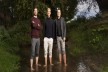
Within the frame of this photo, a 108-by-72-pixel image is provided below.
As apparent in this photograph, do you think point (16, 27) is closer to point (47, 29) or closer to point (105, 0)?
point (105, 0)

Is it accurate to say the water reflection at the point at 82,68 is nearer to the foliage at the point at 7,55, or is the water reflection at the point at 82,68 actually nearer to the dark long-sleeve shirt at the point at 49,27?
the dark long-sleeve shirt at the point at 49,27

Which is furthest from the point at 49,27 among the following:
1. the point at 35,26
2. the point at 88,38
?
the point at 88,38

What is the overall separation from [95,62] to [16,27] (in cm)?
861

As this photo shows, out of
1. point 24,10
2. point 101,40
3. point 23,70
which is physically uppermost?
point 24,10

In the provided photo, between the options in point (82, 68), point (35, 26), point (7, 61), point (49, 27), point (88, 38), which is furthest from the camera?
point (88, 38)


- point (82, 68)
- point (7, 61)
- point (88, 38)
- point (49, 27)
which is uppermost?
point (49, 27)

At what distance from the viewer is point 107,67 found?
13391 millimetres

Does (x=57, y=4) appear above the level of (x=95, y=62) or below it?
above

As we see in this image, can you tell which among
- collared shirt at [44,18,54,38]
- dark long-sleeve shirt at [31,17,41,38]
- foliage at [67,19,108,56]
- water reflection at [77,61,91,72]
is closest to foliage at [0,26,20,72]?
dark long-sleeve shirt at [31,17,41,38]

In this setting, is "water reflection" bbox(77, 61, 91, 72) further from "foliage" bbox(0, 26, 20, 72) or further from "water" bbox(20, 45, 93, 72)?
"foliage" bbox(0, 26, 20, 72)

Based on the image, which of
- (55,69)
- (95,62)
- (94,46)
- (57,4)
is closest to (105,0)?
(57,4)

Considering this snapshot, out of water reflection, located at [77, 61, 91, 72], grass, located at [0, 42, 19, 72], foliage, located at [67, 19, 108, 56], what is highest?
foliage, located at [67, 19, 108, 56]

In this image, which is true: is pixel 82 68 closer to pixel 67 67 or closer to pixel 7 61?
pixel 67 67

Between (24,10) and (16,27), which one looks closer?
(24,10)
